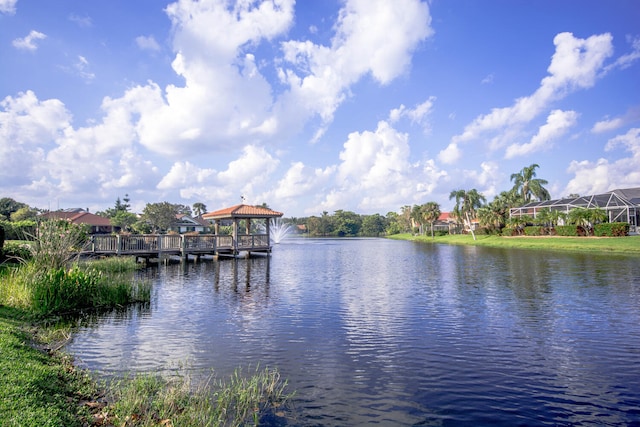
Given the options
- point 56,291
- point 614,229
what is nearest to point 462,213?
point 614,229

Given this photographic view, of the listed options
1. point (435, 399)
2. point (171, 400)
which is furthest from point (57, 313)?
point (435, 399)

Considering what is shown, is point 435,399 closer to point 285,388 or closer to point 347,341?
point 285,388

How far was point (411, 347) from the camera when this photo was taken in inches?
370

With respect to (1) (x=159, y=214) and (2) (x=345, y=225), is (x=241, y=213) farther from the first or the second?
(2) (x=345, y=225)

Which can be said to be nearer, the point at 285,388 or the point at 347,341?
the point at 285,388

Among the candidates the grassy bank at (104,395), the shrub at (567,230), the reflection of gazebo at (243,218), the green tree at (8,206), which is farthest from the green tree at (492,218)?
the green tree at (8,206)

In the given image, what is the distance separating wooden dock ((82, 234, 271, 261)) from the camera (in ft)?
87.6

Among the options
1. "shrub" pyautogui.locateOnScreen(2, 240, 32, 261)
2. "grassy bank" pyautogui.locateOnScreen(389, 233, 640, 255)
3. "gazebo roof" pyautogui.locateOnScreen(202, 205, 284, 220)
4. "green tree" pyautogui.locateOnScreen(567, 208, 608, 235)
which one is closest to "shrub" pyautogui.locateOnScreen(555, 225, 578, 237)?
"green tree" pyautogui.locateOnScreen(567, 208, 608, 235)

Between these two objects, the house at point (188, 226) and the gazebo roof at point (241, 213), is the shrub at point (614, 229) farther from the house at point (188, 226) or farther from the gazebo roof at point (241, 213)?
the house at point (188, 226)

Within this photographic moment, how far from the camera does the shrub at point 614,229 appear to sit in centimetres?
4134

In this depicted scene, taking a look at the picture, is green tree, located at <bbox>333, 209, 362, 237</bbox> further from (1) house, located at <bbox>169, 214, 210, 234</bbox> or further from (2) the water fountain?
(1) house, located at <bbox>169, 214, 210, 234</bbox>

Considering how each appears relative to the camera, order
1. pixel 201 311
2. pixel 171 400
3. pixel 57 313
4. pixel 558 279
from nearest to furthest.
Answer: pixel 171 400, pixel 57 313, pixel 201 311, pixel 558 279

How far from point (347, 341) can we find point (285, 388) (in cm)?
322

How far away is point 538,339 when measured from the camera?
990 cm
